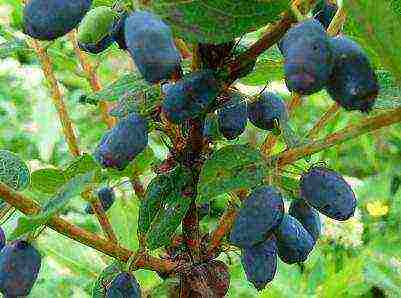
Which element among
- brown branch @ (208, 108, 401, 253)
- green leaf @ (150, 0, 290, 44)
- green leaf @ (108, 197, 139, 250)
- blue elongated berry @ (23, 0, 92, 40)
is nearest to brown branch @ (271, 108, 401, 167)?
brown branch @ (208, 108, 401, 253)

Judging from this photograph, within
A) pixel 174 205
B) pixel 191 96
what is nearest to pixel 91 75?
pixel 174 205

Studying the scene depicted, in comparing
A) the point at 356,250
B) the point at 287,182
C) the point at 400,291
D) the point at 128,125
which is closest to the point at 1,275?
the point at 128,125

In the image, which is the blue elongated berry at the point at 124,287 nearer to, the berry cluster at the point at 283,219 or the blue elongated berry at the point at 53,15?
the berry cluster at the point at 283,219

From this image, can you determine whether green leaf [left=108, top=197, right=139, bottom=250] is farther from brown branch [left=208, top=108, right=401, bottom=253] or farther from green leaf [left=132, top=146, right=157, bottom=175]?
brown branch [left=208, top=108, right=401, bottom=253]

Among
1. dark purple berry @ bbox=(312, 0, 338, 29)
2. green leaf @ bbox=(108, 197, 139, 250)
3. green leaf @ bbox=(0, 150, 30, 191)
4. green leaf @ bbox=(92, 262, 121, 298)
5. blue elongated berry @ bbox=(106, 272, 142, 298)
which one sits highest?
dark purple berry @ bbox=(312, 0, 338, 29)

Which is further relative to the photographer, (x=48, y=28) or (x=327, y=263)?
(x=327, y=263)

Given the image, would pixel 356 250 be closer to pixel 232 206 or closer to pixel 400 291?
pixel 400 291
